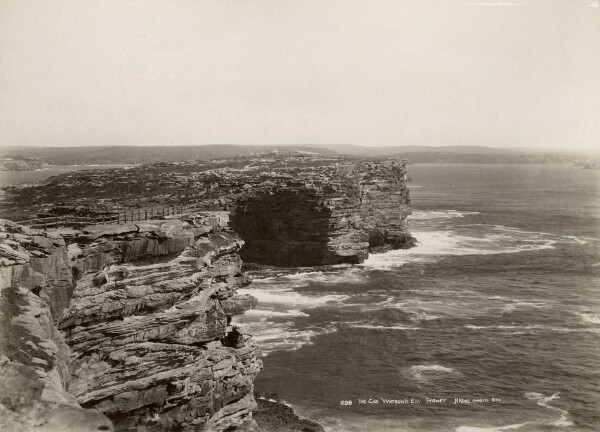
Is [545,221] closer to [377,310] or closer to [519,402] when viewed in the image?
[377,310]

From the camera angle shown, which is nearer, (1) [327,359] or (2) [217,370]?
(2) [217,370]

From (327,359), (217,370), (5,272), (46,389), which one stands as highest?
(5,272)

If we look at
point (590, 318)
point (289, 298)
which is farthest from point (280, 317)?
point (590, 318)

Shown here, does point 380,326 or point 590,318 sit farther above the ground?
point 590,318

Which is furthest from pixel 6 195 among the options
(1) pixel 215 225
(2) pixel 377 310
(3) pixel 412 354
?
(3) pixel 412 354

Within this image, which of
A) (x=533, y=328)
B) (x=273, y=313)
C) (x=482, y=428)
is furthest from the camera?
(x=273, y=313)

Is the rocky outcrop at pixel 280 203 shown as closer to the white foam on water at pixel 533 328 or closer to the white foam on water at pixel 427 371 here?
the white foam on water at pixel 533 328

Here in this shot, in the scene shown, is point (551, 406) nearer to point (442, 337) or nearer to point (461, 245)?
point (442, 337)

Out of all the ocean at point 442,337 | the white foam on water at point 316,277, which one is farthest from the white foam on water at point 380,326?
the white foam on water at point 316,277
